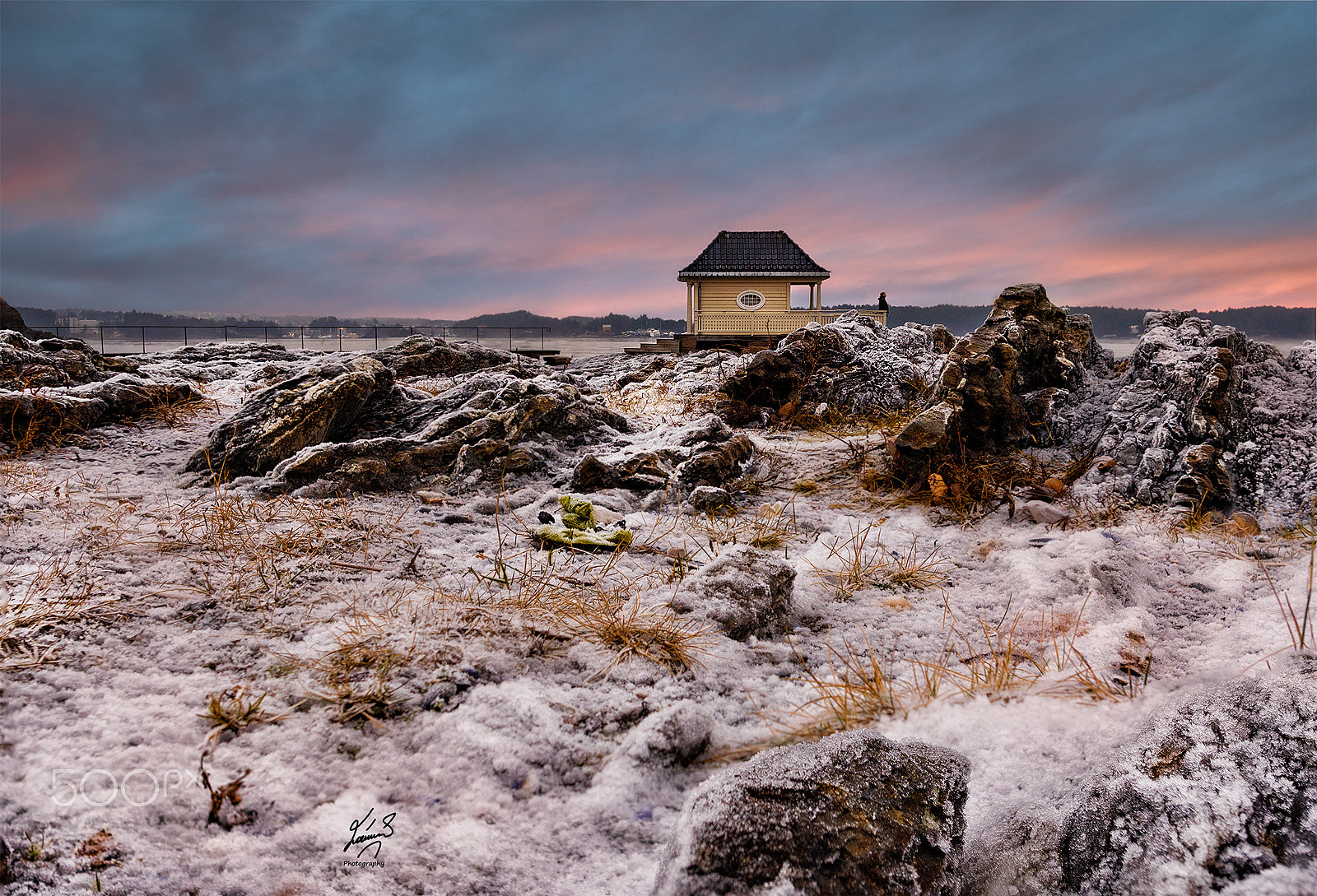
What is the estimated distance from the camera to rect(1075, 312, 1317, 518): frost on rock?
10.6ft

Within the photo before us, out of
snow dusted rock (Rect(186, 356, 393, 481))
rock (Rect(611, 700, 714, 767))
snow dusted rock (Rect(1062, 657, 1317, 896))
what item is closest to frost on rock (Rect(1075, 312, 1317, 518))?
snow dusted rock (Rect(1062, 657, 1317, 896))

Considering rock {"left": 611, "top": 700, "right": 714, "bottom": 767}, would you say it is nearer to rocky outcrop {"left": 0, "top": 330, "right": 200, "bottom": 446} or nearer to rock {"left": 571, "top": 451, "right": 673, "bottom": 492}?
rock {"left": 571, "top": 451, "right": 673, "bottom": 492}

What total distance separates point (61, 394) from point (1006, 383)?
7665 millimetres

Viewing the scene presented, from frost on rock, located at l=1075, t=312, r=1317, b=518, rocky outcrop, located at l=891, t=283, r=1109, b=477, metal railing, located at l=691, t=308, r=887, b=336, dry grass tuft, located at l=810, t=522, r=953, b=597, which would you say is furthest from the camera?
metal railing, located at l=691, t=308, r=887, b=336

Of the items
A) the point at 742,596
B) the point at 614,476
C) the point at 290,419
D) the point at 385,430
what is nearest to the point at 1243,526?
the point at 742,596

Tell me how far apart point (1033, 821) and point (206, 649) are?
2.25 m

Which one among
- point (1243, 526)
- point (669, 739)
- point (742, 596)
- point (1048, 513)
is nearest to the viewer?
point (669, 739)

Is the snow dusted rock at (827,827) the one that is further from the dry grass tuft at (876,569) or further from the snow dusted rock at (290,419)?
the snow dusted rock at (290,419)

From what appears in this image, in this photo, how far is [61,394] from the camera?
5.07 metres

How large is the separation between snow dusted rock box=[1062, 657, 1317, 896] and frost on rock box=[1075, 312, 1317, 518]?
8.39ft

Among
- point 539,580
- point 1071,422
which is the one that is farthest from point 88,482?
point 1071,422

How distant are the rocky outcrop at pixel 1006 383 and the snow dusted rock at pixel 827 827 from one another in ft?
10.3

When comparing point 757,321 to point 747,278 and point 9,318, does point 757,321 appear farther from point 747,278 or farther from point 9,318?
point 9,318

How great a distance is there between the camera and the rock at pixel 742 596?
2141mm
